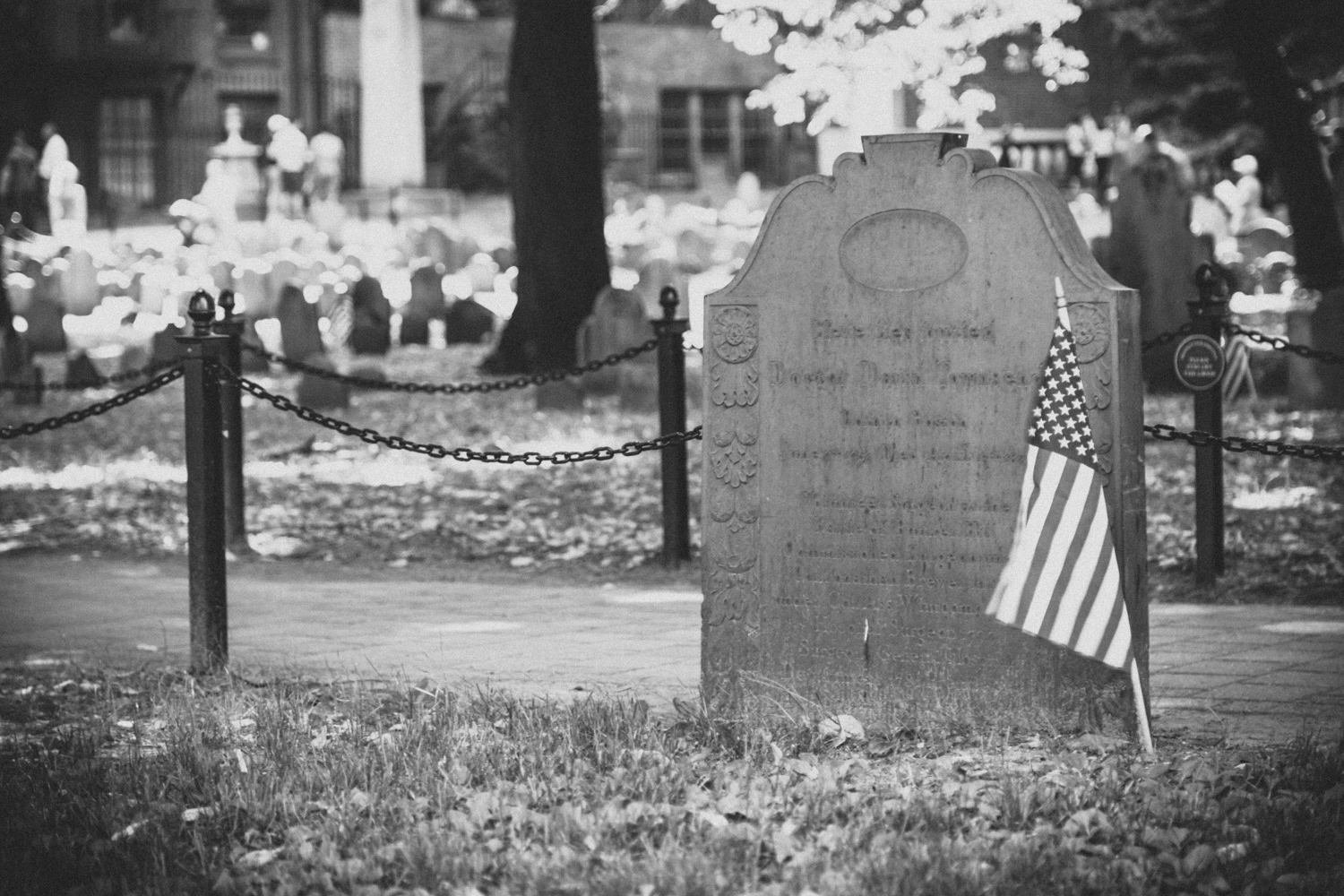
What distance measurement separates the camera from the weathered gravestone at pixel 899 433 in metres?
5.95

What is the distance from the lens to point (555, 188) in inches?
779

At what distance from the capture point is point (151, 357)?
67.5 ft

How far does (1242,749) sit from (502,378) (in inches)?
566

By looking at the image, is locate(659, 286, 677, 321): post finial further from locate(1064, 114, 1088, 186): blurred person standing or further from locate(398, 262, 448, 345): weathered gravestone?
locate(1064, 114, 1088, 186): blurred person standing

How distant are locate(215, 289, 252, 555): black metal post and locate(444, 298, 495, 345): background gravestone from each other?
12.2m

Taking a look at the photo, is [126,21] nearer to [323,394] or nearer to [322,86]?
[322,86]

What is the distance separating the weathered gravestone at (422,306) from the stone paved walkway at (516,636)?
1319cm

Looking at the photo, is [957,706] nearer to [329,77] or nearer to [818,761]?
[818,761]

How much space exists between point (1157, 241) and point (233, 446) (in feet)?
30.7

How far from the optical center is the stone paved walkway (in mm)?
6812

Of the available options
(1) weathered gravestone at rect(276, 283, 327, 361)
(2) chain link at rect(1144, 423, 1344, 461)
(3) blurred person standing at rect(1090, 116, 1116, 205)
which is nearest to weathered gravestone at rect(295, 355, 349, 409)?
(1) weathered gravestone at rect(276, 283, 327, 361)

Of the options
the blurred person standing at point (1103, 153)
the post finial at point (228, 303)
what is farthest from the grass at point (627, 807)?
the blurred person standing at point (1103, 153)

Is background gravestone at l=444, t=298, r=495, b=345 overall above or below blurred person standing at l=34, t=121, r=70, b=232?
below

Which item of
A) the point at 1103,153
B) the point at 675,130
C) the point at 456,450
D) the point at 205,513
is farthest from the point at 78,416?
the point at 675,130
